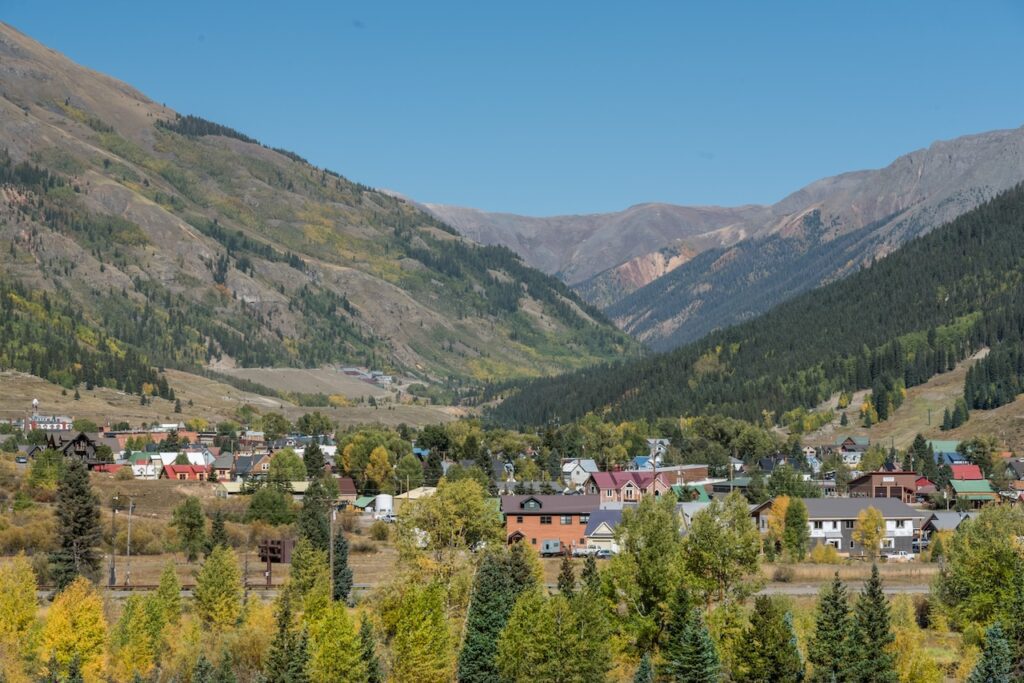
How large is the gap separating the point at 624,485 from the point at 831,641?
10544cm

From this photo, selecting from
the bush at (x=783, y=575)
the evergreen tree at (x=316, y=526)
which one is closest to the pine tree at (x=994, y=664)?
the bush at (x=783, y=575)

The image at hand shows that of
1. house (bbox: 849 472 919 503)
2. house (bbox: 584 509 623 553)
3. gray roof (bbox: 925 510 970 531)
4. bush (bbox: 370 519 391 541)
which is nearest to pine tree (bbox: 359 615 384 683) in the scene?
house (bbox: 584 509 623 553)

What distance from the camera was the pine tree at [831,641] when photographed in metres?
73.4

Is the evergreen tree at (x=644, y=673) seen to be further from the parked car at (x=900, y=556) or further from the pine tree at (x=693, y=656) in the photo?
the parked car at (x=900, y=556)

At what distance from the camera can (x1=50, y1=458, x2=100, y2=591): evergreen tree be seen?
10594 cm

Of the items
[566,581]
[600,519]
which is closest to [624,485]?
[600,519]

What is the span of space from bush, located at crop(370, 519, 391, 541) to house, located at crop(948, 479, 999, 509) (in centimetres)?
7282

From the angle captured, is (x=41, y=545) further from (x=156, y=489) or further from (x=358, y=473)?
(x=358, y=473)

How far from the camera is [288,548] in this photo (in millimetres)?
123000

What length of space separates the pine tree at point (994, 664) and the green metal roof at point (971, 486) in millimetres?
109400

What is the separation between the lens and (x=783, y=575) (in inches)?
4555

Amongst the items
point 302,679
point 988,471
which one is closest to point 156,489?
point 302,679

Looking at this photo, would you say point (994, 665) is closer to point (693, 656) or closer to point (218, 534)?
point (693, 656)

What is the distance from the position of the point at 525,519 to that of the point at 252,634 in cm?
6225
